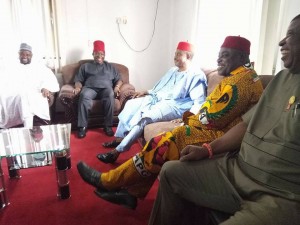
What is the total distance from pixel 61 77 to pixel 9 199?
2.37 m

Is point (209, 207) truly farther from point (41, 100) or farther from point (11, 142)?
point (41, 100)

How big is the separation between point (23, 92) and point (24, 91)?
0.03 m

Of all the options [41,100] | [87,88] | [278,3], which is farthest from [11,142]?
[278,3]

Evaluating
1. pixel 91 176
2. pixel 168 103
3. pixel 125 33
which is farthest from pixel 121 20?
pixel 91 176

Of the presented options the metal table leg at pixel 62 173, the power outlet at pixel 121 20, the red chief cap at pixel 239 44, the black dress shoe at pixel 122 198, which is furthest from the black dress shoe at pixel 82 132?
the red chief cap at pixel 239 44

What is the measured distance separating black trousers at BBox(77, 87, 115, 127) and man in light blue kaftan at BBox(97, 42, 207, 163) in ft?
1.66

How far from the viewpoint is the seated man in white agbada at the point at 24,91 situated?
2.91 metres

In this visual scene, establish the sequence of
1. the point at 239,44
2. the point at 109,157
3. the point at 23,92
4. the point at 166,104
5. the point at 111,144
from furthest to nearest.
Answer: the point at 23,92 → the point at 111,144 → the point at 166,104 → the point at 109,157 → the point at 239,44

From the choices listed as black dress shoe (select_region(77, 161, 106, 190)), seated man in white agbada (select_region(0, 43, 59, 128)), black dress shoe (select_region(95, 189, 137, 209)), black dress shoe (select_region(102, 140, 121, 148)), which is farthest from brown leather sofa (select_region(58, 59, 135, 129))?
black dress shoe (select_region(95, 189, 137, 209))

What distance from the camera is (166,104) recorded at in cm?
238

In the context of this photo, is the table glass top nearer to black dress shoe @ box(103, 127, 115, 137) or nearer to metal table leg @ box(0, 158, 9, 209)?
metal table leg @ box(0, 158, 9, 209)

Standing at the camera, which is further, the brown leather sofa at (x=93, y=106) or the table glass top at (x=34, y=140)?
the brown leather sofa at (x=93, y=106)

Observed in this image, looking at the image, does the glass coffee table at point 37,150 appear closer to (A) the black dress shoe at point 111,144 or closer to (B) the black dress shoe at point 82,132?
(A) the black dress shoe at point 111,144

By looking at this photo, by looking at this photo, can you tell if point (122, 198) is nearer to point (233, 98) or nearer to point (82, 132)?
point (233, 98)
